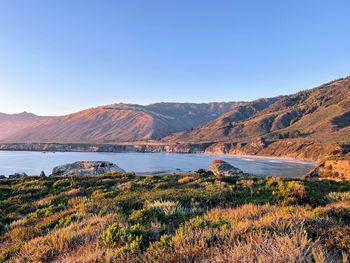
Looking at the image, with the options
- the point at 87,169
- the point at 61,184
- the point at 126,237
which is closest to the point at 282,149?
the point at 87,169

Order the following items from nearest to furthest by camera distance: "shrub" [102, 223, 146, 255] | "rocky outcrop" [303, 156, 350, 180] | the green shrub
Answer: "shrub" [102, 223, 146, 255] < the green shrub < "rocky outcrop" [303, 156, 350, 180]

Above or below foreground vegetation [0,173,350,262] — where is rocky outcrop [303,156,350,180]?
below

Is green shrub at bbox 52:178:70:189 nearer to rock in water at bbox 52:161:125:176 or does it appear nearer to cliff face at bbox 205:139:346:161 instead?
rock in water at bbox 52:161:125:176

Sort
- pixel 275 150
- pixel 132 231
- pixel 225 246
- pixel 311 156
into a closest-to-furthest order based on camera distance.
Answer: pixel 225 246 → pixel 132 231 → pixel 311 156 → pixel 275 150

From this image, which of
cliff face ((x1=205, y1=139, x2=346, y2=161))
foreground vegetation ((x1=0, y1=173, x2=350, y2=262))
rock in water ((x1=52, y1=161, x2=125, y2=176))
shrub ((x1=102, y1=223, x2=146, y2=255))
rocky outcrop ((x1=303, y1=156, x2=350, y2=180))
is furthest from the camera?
cliff face ((x1=205, y1=139, x2=346, y2=161))

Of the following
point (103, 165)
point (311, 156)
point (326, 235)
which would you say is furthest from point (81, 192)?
point (311, 156)

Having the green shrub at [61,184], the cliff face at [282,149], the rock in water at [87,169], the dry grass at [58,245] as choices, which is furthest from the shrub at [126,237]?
the cliff face at [282,149]

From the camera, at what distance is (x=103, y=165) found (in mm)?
52000

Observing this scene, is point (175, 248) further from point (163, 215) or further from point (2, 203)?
point (2, 203)

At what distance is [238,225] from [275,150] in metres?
150

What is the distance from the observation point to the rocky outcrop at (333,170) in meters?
49.4

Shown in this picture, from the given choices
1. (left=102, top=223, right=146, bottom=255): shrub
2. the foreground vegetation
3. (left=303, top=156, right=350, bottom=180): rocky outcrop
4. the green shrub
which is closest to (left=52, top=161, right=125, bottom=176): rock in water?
the green shrub

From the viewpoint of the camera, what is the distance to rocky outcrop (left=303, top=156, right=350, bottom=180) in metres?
49.4

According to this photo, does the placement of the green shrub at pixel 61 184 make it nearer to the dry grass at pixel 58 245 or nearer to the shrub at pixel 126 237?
the dry grass at pixel 58 245
